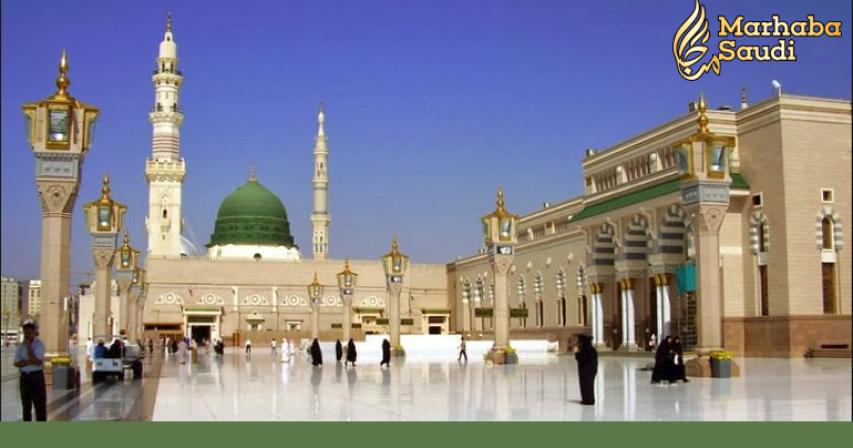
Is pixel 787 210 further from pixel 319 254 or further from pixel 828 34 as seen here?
pixel 319 254

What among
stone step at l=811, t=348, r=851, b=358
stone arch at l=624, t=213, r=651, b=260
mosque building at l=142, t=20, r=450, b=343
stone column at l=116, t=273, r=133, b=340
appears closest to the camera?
stone step at l=811, t=348, r=851, b=358

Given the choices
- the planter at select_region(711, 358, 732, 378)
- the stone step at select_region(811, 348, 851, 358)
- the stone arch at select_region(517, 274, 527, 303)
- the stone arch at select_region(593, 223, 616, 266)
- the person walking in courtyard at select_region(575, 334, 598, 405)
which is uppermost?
the stone arch at select_region(593, 223, 616, 266)

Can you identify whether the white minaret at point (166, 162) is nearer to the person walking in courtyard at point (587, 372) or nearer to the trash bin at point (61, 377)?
the trash bin at point (61, 377)

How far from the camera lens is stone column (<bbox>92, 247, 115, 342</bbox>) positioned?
86.4ft

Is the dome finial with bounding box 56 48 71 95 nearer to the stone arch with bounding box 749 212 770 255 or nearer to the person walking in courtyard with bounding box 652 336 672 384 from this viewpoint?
the person walking in courtyard with bounding box 652 336 672 384

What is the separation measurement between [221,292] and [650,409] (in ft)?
206

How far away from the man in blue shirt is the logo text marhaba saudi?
26.4ft

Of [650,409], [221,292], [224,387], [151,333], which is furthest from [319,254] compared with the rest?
[650,409]

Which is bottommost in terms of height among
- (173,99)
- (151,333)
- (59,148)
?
(151,333)

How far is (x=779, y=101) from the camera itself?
98.1ft

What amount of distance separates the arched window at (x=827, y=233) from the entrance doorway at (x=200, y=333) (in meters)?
49.9

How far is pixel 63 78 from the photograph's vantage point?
15.0 meters

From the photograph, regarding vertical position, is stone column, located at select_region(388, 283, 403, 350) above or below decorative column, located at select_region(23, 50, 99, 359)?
below

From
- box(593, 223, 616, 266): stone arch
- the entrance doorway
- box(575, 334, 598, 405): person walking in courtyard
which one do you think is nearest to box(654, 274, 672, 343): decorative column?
box(593, 223, 616, 266): stone arch
